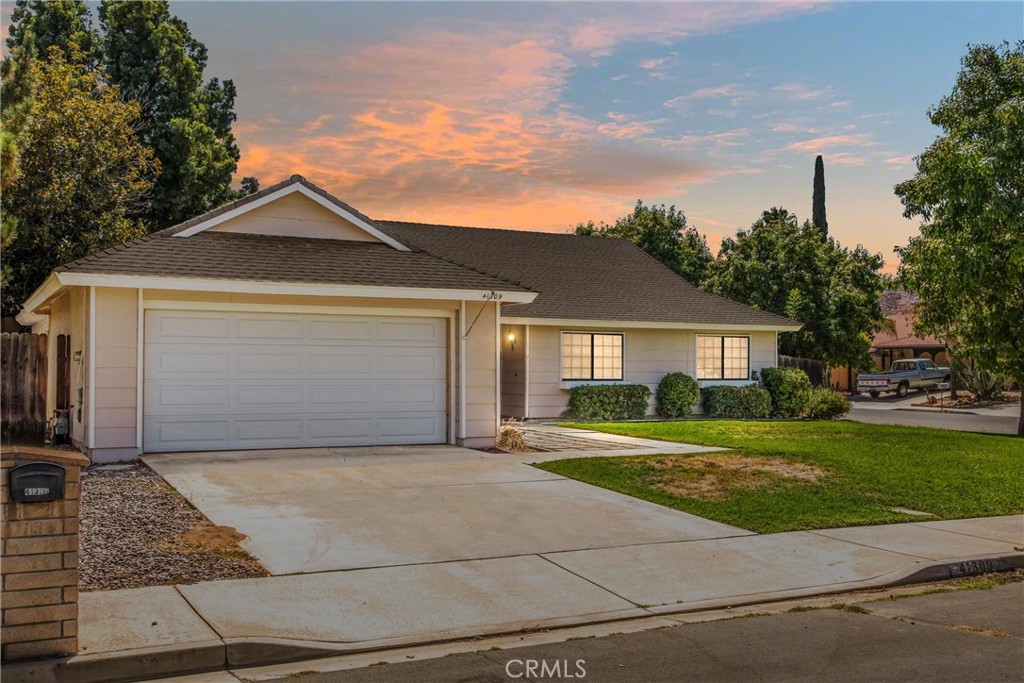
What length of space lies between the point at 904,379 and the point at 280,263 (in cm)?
3483

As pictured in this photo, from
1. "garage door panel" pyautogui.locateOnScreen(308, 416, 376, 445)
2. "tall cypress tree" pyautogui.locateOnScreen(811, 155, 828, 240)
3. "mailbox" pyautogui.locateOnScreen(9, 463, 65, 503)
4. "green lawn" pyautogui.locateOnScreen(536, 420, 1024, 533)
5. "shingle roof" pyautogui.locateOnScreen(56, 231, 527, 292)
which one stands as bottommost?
"green lawn" pyautogui.locateOnScreen(536, 420, 1024, 533)

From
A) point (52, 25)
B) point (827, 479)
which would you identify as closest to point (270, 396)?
point (827, 479)

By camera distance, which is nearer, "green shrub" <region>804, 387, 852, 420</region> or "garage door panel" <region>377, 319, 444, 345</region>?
"garage door panel" <region>377, 319, 444, 345</region>

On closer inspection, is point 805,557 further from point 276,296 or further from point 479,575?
point 276,296

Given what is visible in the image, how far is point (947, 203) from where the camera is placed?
20.2 metres

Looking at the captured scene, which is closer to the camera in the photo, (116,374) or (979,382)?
(116,374)

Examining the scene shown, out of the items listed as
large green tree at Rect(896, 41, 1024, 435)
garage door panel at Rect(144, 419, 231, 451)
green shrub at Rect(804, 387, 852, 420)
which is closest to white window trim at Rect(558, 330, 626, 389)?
green shrub at Rect(804, 387, 852, 420)

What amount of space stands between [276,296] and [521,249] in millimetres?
14734

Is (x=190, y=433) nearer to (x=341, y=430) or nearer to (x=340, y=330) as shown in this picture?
(x=341, y=430)

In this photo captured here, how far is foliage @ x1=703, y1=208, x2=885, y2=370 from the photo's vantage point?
39625 millimetres

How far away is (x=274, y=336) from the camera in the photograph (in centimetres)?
1638

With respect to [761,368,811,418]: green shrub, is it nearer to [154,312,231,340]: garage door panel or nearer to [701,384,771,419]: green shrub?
[701,384,771,419]: green shrub

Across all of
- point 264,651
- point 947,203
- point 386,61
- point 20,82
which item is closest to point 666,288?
point 947,203

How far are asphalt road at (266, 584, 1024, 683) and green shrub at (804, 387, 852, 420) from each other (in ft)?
68.5
